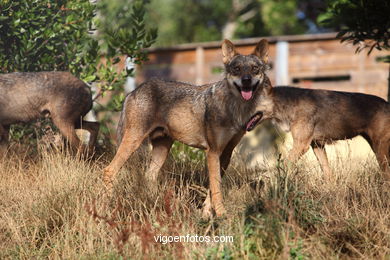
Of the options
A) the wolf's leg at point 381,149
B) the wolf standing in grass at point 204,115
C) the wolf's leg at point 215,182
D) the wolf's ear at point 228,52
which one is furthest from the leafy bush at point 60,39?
the wolf's leg at point 381,149

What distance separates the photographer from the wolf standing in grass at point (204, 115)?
6406mm

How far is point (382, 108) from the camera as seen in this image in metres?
8.11

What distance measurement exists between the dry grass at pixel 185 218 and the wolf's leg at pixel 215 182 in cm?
12

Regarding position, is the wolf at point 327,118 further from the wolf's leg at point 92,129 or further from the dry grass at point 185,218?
the wolf's leg at point 92,129

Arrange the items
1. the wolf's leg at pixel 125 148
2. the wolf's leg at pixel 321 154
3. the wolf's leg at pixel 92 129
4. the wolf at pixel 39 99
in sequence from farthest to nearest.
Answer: the wolf's leg at pixel 92 129 < the wolf at pixel 39 99 < the wolf's leg at pixel 321 154 < the wolf's leg at pixel 125 148

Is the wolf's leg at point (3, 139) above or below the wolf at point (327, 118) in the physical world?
below

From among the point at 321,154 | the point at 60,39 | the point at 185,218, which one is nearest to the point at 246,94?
the point at 185,218

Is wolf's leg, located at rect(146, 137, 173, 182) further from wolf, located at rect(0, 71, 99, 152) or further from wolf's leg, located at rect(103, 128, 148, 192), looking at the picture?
wolf, located at rect(0, 71, 99, 152)

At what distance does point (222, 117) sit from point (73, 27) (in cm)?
405

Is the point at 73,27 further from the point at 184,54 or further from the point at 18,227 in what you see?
the point at 184,54

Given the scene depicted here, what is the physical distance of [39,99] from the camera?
8.74m

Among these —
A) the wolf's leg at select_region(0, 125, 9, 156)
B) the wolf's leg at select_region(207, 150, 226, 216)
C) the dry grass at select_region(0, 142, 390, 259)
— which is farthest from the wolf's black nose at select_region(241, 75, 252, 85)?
the wolf's leg at select_region(0, 125, 9, 156)

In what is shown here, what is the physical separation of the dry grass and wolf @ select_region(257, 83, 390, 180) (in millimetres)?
1242

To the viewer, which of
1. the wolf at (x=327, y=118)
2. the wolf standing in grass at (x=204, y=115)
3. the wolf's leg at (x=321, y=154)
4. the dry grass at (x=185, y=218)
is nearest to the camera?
the dry grass at (x=185, y=218)
